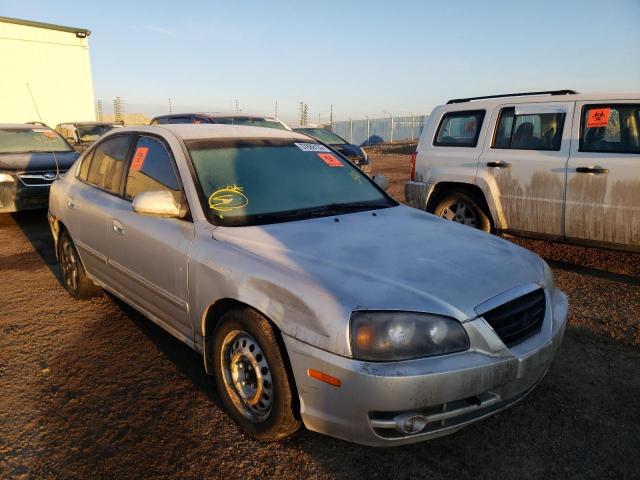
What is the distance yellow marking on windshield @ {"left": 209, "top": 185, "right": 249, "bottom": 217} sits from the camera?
9.68ft

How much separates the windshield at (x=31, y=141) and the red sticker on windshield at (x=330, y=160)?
703 centimetres

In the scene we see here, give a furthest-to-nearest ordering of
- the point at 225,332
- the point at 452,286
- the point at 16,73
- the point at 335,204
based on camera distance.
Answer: the point at 16,73, the point at 335,204, the point at 225,332, the point at 452,286

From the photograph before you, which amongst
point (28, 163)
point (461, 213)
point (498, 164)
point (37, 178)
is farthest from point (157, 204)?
point (28, 163)

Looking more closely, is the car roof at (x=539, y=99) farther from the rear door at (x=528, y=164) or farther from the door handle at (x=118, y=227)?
the door handle at (x=118, y=227)

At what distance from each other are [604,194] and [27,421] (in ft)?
16.6

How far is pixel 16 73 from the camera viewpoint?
854 inches

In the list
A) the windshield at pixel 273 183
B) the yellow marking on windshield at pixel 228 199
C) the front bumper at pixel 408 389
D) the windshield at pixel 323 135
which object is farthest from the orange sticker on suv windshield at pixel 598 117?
the windshield at pixel 323 135

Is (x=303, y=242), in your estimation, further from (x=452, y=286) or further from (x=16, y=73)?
(x=16, y=73)

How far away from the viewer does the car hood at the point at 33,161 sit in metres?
7.90

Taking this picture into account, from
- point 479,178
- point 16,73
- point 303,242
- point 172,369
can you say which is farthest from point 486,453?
point 16,73

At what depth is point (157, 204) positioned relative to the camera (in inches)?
114

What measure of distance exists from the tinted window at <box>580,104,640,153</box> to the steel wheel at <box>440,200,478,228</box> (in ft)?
4.57

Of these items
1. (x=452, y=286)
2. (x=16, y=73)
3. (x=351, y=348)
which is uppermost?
(x=16, y=73)

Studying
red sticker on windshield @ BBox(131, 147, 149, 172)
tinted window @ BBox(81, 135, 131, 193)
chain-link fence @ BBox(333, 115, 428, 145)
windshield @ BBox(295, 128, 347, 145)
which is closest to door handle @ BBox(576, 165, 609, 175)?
red sticker on windshield @ BBox(131, 147, 149, 172)
